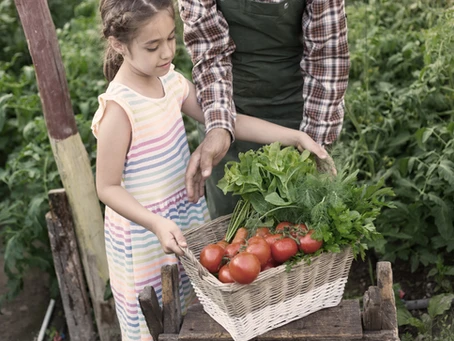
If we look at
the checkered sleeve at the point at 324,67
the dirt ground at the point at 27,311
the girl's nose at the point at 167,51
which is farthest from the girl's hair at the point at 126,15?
the dirt ground at the point at 27,311

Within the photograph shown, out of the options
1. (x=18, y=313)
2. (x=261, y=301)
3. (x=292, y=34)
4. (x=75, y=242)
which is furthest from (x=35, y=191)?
(x=261, y=301)

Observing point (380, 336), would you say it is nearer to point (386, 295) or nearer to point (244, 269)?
point (386, 295)

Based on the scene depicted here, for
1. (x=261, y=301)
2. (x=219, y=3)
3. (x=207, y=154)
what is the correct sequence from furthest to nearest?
(x=219, y=3) < (x=207, y=154) < (x=261, y=301)

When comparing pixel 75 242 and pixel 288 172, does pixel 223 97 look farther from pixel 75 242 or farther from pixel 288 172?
pixel 75 242

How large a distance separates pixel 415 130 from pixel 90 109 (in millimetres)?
1889

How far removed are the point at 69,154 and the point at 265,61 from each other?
1034 mm

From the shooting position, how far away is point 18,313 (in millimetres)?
4227

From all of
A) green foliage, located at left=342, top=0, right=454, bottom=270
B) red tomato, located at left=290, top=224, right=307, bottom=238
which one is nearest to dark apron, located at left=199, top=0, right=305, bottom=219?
green foliage, located at left=342, top=0, right=454, bottom=270

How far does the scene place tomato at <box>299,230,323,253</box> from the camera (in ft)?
7.43

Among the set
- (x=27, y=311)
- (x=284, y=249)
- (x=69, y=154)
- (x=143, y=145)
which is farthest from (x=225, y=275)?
(x=27, y=311)

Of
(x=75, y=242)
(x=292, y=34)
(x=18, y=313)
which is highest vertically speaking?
(x=292, y=34)

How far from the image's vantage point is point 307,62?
303 centimetres

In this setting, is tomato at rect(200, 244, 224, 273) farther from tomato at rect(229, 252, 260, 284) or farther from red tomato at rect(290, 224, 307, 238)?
red tomato at rect(290, 224, 307, 238)

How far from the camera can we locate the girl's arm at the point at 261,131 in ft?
8.97
